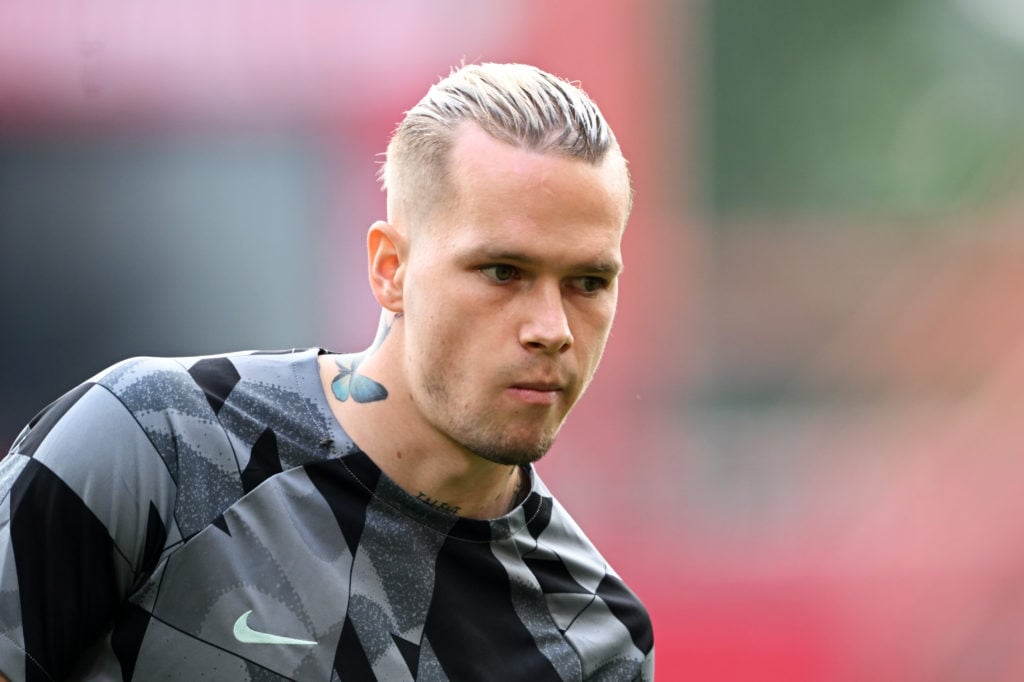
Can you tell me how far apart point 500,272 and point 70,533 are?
728 mm

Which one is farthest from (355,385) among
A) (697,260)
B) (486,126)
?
(697,260)

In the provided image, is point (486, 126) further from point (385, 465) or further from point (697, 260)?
point (697, 260)

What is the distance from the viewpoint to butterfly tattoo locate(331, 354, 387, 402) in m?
2.10

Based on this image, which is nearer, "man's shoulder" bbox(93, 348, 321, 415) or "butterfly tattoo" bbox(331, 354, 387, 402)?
"man's shoulder" bbox(93, 348, 321, 415)

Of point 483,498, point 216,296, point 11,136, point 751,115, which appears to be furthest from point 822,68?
point 483,498

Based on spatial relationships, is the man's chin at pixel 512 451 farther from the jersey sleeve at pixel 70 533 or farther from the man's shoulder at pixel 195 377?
the jersey sleeve at pixel 70 533

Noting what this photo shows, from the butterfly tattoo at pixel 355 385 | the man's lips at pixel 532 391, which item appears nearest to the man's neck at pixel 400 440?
the butterfly tattoo at pixel 355 385

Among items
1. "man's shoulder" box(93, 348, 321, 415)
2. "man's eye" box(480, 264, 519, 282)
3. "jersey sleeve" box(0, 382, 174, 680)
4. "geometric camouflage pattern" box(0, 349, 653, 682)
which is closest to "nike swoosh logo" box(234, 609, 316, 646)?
"geometric camouflage pattern" box(0, 349, 653, 682)

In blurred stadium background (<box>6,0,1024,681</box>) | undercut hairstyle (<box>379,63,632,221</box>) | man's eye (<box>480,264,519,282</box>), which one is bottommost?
blurred stadium background (<box>6,0,1024,681</box>)

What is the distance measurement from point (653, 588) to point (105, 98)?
2628 mm

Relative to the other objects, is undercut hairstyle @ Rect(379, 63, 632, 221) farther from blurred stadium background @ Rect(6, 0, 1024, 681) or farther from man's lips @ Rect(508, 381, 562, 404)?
blurred stadium background @ Rect(6, 0, 1024, 681)

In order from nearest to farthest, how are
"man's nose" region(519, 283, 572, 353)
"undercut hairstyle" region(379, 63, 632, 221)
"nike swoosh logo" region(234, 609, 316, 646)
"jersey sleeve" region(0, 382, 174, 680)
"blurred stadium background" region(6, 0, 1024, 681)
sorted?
"jersey sleeve" region(0, 382, 174, 680) → "nike swoosh logo" region(234, 609, 316, 646) → "man's nose" region(519, 283, 572, 353) → "undercut hairstyle" region(379, 63, 632, 221) → "blurred stadium background" region(6, 0, 1024, 681)

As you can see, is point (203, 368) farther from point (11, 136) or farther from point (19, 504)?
point (11, 136)

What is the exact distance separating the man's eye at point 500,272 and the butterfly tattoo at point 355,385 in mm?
273
